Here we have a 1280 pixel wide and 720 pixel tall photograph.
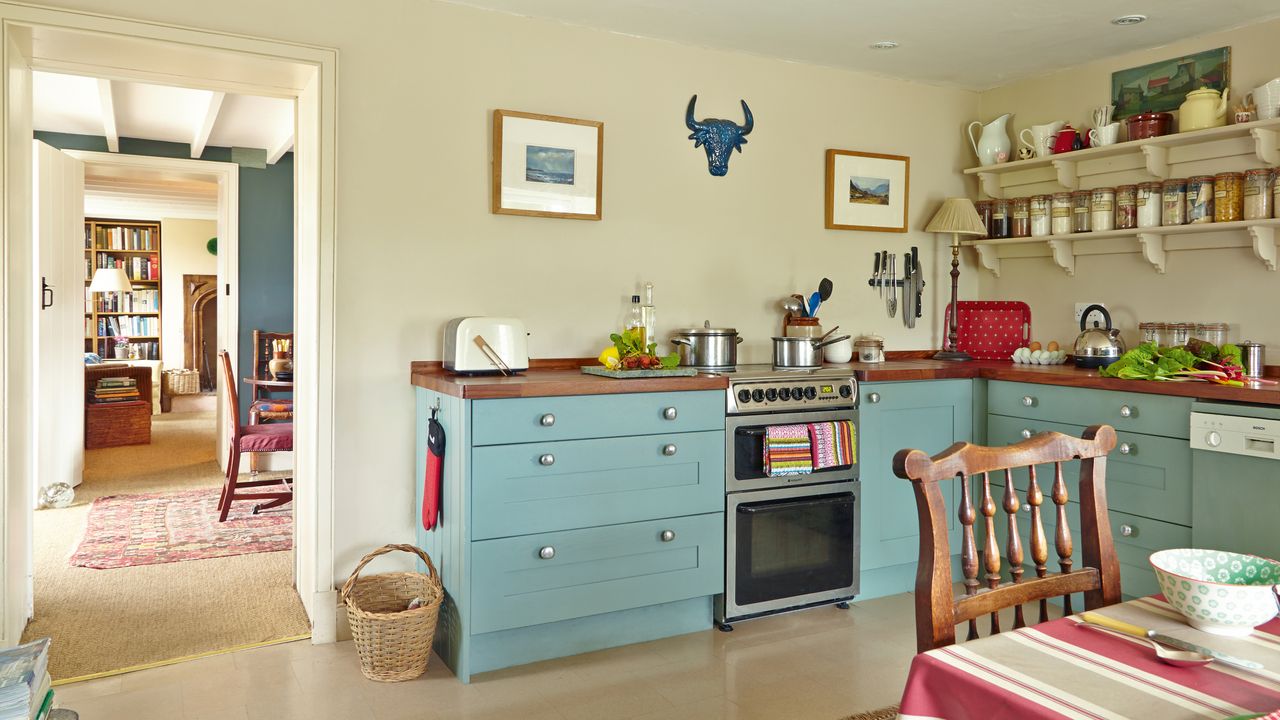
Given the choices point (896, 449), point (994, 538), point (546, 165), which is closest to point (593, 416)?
point (546, 165)

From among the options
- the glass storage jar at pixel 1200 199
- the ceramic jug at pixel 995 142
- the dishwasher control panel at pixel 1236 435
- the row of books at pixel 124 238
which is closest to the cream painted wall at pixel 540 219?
the ceramic jug at pixel 995 142

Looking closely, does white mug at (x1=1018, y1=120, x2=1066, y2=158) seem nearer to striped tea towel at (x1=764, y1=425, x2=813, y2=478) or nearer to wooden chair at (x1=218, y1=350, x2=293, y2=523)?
striped tea towel at (x1=764, y1=425, x2=813, y2=478)

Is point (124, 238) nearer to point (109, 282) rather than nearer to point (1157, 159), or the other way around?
point (109, 282)

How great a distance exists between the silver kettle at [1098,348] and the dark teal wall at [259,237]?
5.20 m

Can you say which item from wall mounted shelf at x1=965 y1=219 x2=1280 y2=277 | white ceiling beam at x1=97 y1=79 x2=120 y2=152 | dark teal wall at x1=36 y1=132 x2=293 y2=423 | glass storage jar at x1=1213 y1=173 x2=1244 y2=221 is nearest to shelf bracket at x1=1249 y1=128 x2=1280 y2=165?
glass storage jar at x1=1213 y1=173 x2=1244 y2=221

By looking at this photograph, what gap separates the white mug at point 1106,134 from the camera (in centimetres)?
379

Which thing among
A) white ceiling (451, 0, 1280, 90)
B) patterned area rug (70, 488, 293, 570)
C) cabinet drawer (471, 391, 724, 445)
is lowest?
patterned area rug (70, 488, 293, 570)

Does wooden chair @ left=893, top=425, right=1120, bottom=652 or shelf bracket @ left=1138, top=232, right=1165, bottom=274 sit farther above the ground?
shelf bracket @ left=1138, top=232, right=1165, bottom=274

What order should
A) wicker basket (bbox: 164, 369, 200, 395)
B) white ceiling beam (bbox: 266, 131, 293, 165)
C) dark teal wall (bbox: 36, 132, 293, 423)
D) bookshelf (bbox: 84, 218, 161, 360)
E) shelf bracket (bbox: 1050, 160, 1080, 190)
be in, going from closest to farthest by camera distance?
shelf bracket (bbox: 1050, 160, 1080, 190), white ceiling beam (bbox: 266, 131, 293, 165), dark teal wall (bbox: 36, 132, 293, 423), bookshelf (bbox: 84, 218, 161, 360), wicker basket (bbox: 164, 369, 200, 395)

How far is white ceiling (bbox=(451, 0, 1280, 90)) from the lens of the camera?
3.22m

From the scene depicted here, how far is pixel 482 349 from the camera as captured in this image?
9.96 ft

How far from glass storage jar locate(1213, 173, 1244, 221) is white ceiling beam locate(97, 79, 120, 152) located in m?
4.81

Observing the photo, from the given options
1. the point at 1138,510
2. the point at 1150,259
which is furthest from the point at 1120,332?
the point at 1138,510

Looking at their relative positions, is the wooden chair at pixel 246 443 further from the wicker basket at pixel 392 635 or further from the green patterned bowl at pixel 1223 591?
the green patterned bowl at pixel 1223 591
